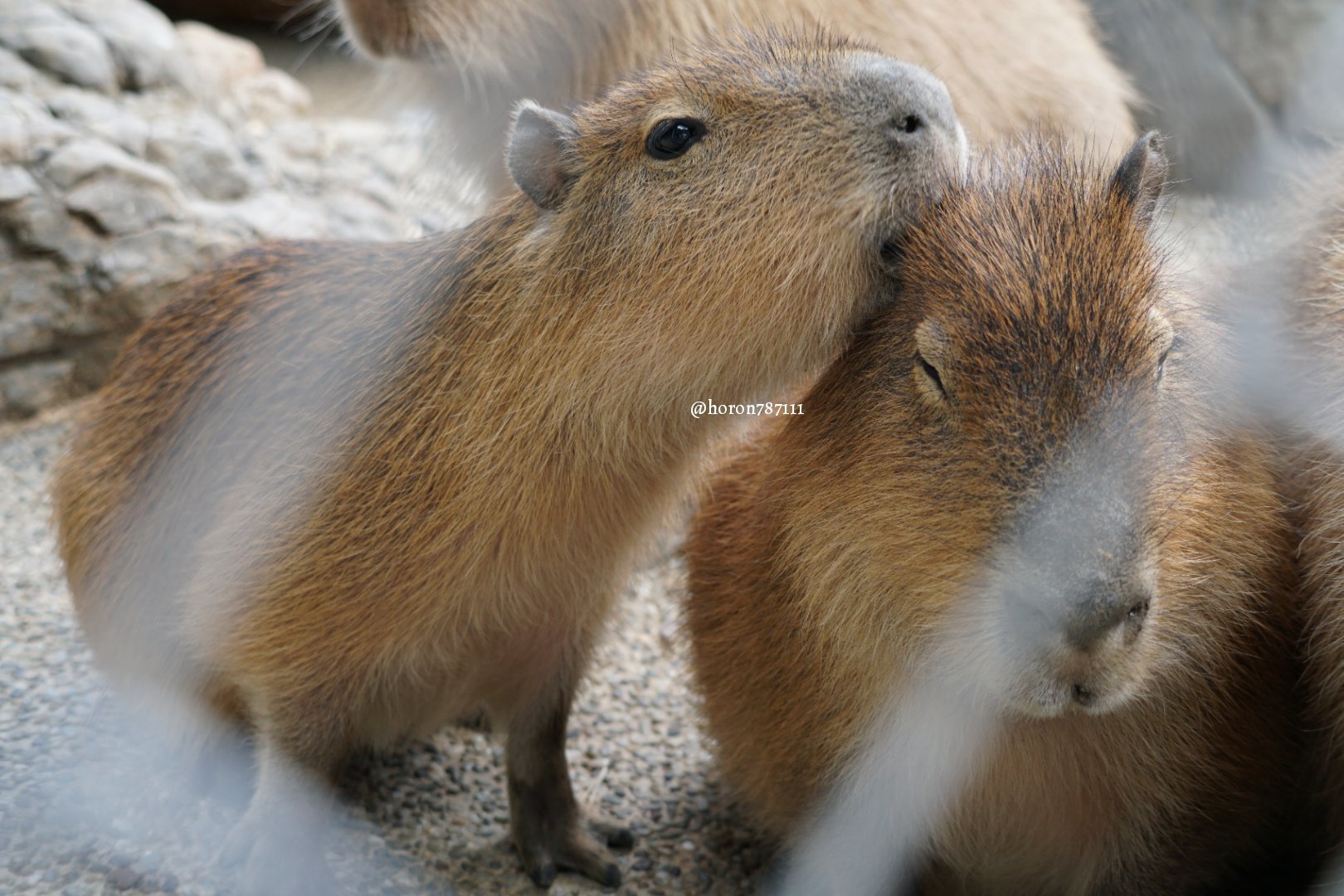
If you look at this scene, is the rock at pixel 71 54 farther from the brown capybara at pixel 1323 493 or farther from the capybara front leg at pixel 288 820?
the brown capybara at pixel 1323 493

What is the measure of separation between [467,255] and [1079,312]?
1.16 m

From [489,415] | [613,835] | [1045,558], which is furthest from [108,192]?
[1045,558]

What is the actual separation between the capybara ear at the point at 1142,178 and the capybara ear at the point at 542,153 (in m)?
0.91

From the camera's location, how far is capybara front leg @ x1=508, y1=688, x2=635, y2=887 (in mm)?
2635

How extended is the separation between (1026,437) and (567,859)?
4.63 ft

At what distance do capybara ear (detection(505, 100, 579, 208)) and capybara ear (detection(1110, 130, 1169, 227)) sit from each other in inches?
35.8

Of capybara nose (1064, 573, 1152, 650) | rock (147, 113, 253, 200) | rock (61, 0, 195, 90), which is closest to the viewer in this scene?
capybara nose (1064, 573, 1152, 650)

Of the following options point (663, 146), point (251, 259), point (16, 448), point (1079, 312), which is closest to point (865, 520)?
point (1079, 312)

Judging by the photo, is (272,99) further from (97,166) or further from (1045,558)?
(1045,558)

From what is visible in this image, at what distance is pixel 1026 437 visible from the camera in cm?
173

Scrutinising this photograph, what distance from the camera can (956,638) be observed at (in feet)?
5.85

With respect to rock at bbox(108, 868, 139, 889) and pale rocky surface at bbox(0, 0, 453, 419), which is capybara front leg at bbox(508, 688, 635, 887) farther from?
pale rocky surface at bbox(0, 0, 453, 419)

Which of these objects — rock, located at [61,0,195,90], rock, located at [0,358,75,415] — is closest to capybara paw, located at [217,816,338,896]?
rock, located at [0,358,75,415]

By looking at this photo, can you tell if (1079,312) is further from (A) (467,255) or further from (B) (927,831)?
(A) (467,255)
